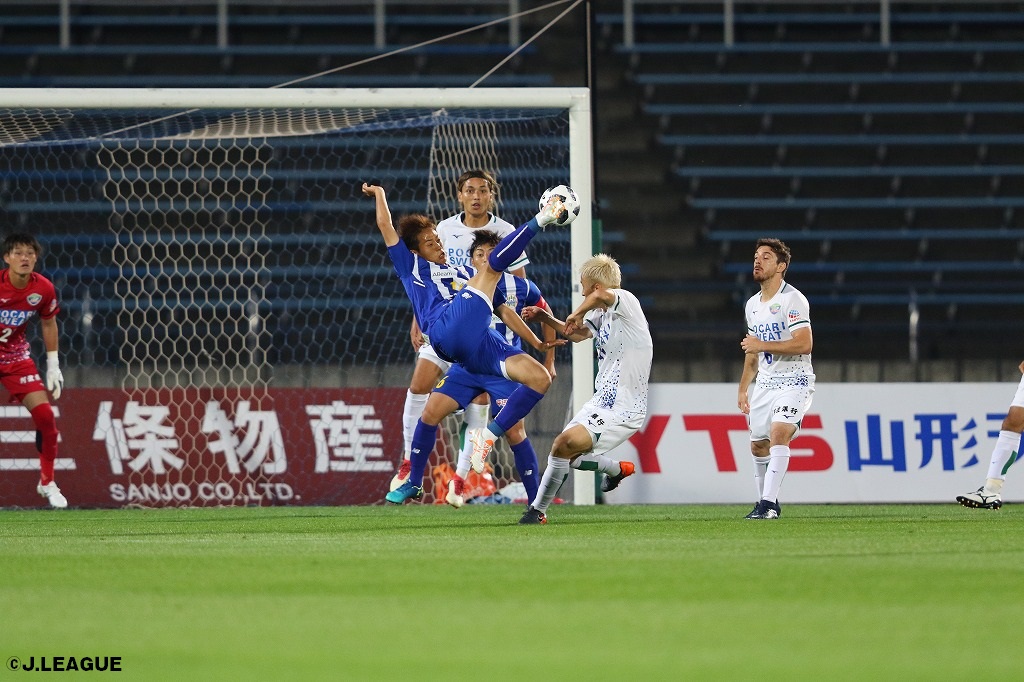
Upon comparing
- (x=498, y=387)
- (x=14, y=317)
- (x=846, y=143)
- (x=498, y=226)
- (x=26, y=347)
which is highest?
(x=846, y=143)

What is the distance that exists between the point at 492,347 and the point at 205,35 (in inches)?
467

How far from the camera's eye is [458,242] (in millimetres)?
9875

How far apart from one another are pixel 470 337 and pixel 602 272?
33.3 inches

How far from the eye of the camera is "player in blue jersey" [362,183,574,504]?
8062mm

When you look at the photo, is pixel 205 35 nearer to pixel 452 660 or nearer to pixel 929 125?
pixel 929 125

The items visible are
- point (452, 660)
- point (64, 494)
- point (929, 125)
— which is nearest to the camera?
point (452, 660)

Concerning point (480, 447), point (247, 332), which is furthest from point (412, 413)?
point (247, 332)

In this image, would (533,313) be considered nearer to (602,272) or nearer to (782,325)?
(602,272)

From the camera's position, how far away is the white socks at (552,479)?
8297 mm

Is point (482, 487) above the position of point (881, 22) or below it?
below

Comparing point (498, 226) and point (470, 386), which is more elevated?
point (498, 226)

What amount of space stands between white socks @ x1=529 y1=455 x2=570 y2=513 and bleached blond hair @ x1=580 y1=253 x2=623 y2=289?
1044mm

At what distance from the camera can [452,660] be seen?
3.51 metres

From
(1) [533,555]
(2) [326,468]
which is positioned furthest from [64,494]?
(1) [533,555]
